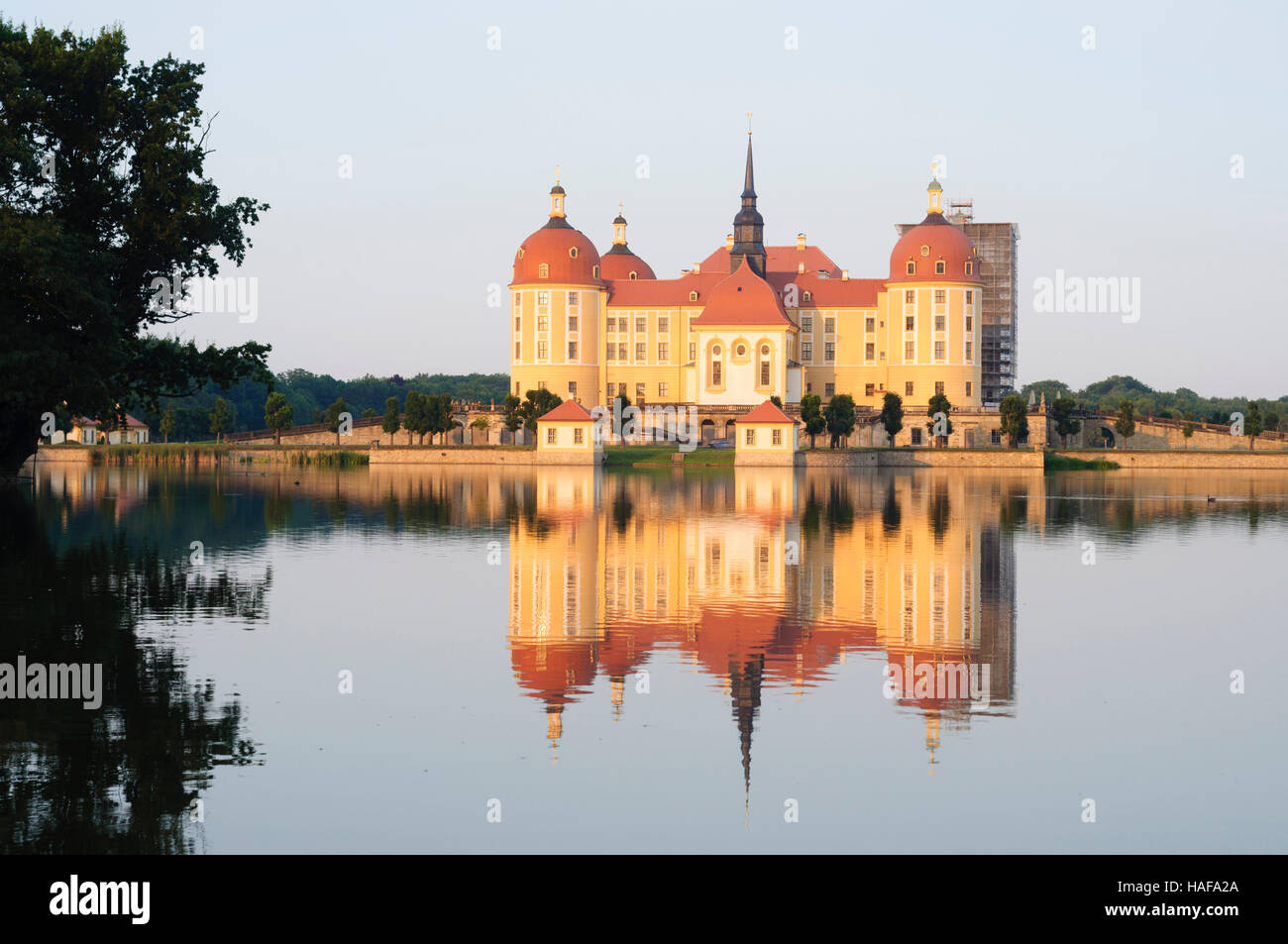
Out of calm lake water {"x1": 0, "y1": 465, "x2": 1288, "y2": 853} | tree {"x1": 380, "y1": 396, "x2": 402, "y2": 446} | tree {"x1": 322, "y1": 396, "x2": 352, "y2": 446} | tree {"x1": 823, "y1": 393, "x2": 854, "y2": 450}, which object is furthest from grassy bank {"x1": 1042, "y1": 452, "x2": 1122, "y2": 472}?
calm lake water {"x1": 0, "y1": 465, "x2": 1288, "y2": 853}

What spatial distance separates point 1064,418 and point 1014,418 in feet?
23.9

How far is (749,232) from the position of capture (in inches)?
3962

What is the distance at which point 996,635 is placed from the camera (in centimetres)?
1670

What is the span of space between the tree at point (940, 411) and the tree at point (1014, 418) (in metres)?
4.57

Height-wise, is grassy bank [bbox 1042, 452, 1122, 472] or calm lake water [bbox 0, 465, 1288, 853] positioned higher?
grassy bank [bbox 1042, 452, 1122, 472]

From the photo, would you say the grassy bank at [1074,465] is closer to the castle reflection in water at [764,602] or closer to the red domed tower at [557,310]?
the red domed tower at [557,310]

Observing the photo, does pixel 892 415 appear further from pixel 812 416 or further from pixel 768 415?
pixel 768 415

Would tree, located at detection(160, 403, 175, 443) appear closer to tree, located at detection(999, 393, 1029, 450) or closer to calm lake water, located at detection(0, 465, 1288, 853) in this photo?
tree, located at detection(999, 393, 1029, 450)

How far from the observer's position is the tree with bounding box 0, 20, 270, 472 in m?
27.1

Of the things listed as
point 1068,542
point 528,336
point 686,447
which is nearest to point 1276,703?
point 1068,542

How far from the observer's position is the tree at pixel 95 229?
1067 inches

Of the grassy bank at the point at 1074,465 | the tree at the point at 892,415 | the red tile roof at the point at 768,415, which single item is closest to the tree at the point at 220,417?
the red tile roof at the point at 768,415

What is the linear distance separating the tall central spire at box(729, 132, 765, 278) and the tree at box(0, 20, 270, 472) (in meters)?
69.7
